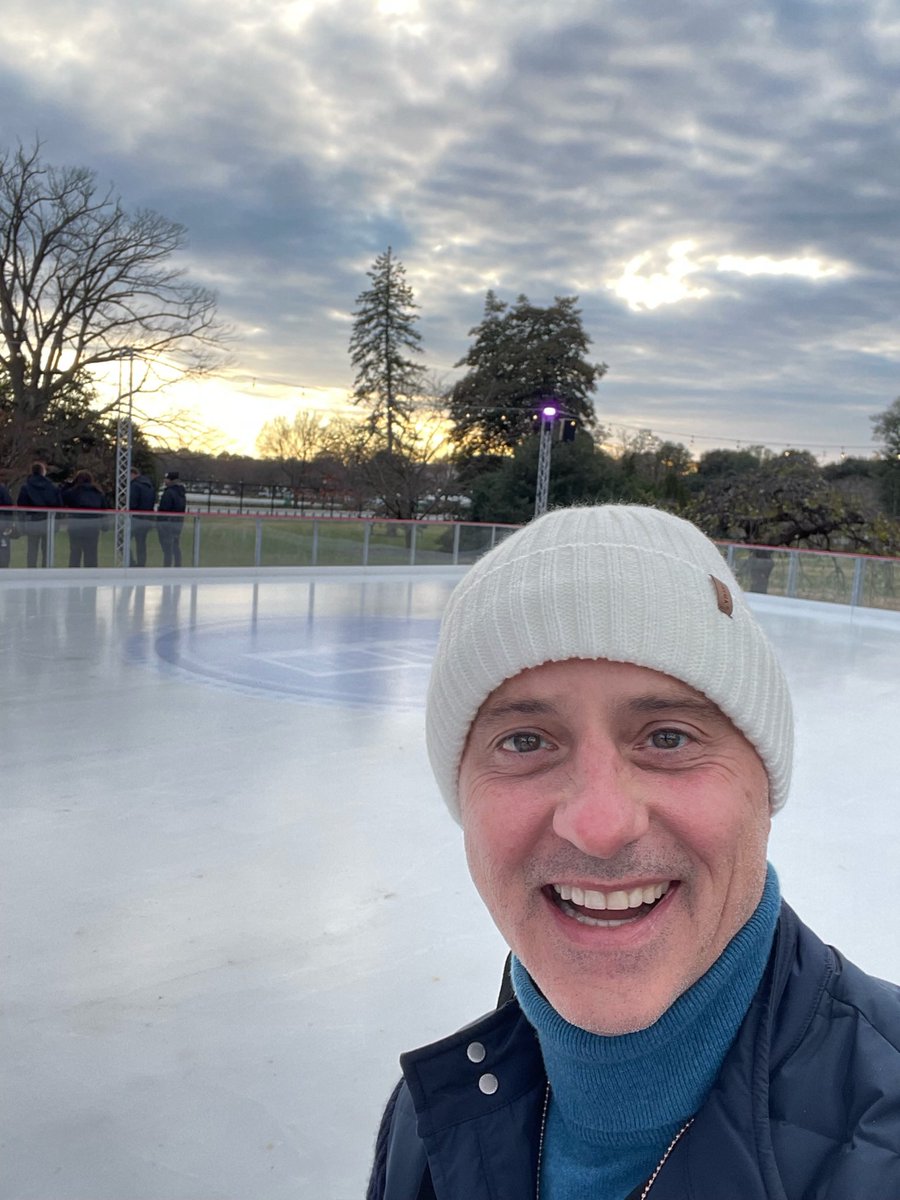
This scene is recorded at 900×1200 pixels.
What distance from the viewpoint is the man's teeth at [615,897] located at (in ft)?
2.96

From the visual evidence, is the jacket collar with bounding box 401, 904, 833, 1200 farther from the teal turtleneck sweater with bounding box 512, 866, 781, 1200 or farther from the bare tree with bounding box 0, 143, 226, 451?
the bare tree with bounding box 0, 143, 226, 451

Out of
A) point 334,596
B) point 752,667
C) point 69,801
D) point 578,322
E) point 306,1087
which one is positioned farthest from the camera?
point 578,322

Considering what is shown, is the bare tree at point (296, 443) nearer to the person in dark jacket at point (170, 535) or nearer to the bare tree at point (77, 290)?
the bare tree at point (77, 290)

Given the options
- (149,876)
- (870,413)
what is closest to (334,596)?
(149,876)

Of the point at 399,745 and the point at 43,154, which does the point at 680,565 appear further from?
the point at 43,154

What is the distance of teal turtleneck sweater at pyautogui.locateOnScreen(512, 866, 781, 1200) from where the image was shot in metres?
0.84

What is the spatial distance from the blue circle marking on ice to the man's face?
18.2 ft

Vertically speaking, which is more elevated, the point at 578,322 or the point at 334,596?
the point at 578,322

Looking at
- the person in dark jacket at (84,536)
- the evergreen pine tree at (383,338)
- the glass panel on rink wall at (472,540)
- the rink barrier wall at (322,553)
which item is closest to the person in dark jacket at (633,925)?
the rink barrier wall at (322,553)

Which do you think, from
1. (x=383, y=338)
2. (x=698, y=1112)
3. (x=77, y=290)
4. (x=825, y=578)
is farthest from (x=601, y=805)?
(x=383, y=338)

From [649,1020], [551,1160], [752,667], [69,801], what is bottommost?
[69,801]

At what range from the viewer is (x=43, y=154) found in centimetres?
2169

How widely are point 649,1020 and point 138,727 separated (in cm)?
512

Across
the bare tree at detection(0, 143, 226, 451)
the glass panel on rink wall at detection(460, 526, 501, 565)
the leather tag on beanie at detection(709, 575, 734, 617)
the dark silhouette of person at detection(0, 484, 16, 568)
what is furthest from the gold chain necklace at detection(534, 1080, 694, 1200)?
the bare tree at detection(0, 143, 226, 451)
